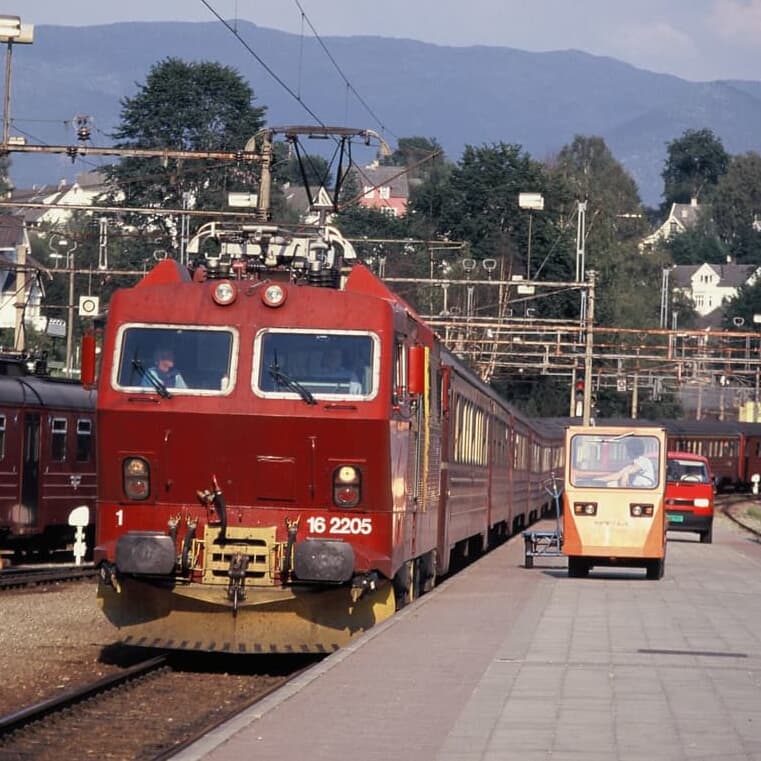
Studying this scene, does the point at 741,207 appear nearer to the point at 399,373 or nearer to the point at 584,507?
the point at 584,507

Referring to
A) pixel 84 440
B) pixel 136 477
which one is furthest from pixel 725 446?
pixel 136 477

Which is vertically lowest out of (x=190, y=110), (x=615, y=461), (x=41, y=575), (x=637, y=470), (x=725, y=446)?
(x=41, y=575)

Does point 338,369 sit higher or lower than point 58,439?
higher

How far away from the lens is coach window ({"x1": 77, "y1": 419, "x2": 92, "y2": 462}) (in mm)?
30703

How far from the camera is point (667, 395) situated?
314ft

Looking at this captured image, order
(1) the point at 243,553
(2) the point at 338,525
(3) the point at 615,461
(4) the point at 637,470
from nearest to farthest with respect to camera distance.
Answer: (1) the point at 243,553
(2) the point at 338,525
(4) the point at 637,470
(3) the point at 615,461

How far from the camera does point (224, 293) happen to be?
14.9m

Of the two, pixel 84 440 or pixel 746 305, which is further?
pixel 746 305

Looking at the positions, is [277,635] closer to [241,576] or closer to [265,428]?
[241,576]

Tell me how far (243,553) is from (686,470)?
2561cm

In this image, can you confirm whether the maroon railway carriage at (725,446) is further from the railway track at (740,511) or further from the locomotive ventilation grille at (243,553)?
the locomotive ventilation grille at (243,553)

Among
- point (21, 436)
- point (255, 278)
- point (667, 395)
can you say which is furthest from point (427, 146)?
point (255, 278)

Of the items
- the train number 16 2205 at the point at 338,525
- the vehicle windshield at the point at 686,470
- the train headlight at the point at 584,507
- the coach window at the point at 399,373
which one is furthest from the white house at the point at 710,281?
the train number 16 2205 at the point at 338,525

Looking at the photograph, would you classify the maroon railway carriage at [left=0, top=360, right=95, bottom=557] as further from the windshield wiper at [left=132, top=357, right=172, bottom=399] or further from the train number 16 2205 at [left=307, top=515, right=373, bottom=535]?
the train number 16 2205 at [left=307, top=515, right=373, bottom=535]
